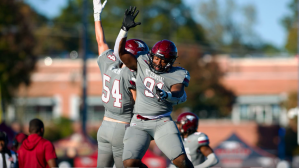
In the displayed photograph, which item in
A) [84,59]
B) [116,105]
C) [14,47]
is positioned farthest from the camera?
[14,47]

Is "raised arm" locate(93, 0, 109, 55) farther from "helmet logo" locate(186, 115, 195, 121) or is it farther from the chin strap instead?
the chin strap

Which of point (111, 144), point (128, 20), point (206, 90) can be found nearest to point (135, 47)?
point (128, 20)

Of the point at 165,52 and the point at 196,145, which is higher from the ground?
the point at 165,52

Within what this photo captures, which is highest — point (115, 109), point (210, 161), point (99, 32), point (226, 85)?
point (99, 32)

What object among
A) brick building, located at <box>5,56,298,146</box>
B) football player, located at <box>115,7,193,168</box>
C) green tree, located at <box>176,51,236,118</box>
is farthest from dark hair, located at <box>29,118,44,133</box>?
brick building, located at <box>5,56,298,146</box>

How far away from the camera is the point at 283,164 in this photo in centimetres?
1583

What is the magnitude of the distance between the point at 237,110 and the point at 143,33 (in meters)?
16.7

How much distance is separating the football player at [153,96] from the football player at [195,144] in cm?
152

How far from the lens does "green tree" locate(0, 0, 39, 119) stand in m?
25.5

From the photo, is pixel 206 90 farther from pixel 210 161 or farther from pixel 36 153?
pixel 36 153

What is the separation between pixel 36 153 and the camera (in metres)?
6.45

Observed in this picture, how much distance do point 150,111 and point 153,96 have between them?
0.64 ft

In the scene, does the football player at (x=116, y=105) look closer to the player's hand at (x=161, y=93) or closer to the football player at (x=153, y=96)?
the football player at (x=153, y=96)

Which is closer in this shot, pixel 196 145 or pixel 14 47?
pixel 196 145
